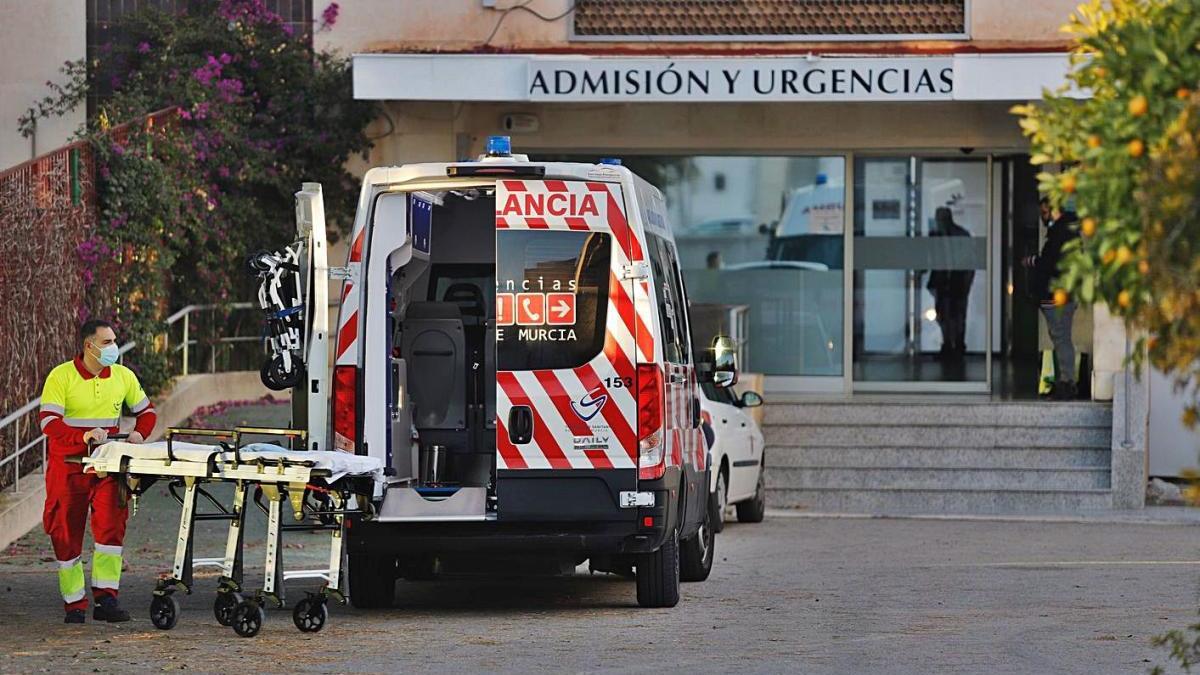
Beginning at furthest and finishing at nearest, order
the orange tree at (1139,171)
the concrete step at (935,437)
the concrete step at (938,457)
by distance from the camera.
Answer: the concrete step at (935,437)
the concrete step at (938,457)
the orange tree at (1139,171)

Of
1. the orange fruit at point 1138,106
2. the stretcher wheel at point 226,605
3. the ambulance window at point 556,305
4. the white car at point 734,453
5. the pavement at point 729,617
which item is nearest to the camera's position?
the orange fruit at point 1138,106

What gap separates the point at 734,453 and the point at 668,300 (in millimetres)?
4730

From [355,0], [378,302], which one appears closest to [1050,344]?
[355,0]

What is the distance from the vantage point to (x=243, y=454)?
31.6 feet

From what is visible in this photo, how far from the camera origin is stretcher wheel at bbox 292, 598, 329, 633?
10.1 metres

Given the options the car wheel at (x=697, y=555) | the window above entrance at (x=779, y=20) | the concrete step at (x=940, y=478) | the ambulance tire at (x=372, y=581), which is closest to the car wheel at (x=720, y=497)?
the car wheel at (x=697, y=555)

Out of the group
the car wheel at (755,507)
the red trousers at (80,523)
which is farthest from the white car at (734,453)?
the red trousers at (80,523)

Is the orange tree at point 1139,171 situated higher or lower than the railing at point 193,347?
higher

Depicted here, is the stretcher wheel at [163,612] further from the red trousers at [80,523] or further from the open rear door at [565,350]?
the open rear door at [565,350]

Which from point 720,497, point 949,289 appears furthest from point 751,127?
point 720,497

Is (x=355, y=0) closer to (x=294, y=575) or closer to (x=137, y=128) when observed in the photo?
(x=137, y=128)

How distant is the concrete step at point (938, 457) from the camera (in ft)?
60.1

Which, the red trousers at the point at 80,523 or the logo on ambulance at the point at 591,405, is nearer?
the red trousers at the point at 80,523

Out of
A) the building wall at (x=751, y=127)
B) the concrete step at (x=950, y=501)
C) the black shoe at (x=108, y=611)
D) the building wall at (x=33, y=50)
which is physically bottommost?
the concrete step at (x=950, y=501)
